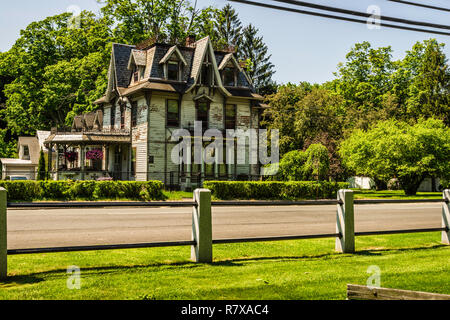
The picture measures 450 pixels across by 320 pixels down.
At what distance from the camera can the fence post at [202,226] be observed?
303 inches

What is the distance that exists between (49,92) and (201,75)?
996 inches

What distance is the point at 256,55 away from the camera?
226ft

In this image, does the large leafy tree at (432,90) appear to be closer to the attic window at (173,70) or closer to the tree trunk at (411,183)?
the tree trunk at (411,183)

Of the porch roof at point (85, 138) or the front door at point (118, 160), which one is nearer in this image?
the porch roof at point (85, 138)

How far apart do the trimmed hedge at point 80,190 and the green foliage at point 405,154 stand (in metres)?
18.5

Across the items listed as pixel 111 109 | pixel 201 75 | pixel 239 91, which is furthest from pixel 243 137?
pixel 111 109

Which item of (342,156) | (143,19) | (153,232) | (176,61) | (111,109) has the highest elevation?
(143,19)

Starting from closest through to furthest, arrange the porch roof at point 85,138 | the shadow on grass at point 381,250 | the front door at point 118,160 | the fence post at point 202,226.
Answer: the fence post at point 202,226 → the shadow on grass at point 381,250 → the porch roof at point 85,138 → the front door at point 118,160

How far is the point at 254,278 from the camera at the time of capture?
6.77 metres

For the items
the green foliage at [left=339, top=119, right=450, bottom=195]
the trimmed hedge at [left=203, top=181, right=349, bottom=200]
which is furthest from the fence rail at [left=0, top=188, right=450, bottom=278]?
the green foliage at [left=339, top=119, right=450, bottom=195]

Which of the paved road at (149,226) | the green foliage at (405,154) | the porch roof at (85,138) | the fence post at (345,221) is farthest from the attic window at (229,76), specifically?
the fence post at (345,221)

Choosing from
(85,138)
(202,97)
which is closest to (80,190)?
(85,138)

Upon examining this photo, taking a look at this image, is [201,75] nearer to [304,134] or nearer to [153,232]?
[304,134]

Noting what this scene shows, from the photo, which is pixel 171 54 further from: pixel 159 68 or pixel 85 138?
pixel 85 138
